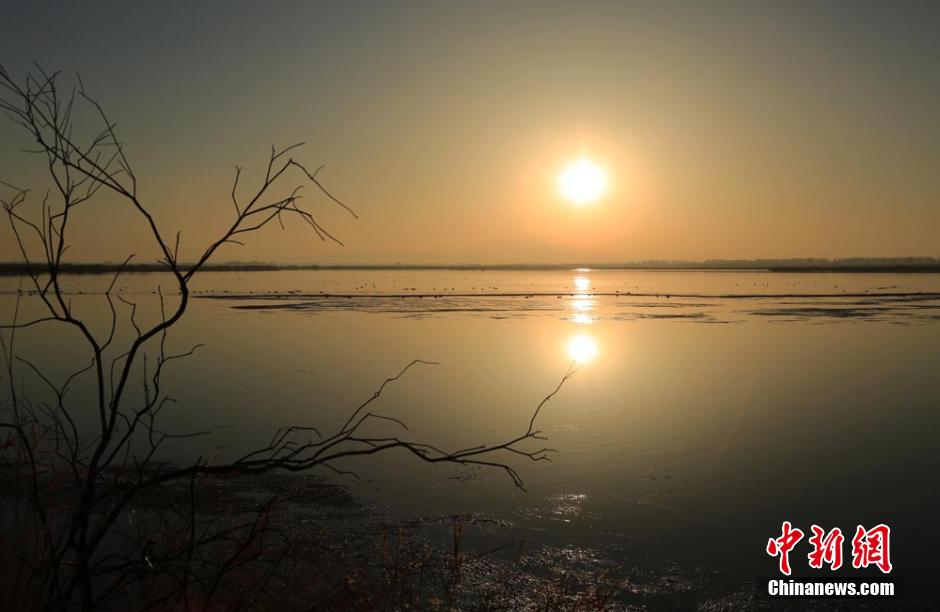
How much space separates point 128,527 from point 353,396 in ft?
24.3

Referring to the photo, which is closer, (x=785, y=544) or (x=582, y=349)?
(x=785, y=544)

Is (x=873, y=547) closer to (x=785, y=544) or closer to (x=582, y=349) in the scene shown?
(x=785, y=544)

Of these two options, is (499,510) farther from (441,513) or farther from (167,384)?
(167,384)

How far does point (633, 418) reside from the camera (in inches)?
479

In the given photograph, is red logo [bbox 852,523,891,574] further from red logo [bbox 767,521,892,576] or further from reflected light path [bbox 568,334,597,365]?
reflected light path [bbox 568,334,597,365]

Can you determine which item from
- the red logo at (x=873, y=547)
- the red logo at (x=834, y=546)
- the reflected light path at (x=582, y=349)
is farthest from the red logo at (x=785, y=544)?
the reflected light path at (x=582, y=349)

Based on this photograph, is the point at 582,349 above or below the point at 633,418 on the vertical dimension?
above

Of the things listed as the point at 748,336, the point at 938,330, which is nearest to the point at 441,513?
the point at 748,336

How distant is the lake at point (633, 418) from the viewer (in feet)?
24.2

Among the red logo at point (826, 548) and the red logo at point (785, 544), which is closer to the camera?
the red logo at point (785, 544)

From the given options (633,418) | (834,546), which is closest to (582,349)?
(633,418)

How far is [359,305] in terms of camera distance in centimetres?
4094

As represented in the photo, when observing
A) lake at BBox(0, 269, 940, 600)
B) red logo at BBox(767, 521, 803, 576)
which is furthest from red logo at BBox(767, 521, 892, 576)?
lake at BBox(0, 269, 940, 600)

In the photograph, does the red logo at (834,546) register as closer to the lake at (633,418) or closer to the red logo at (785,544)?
the red logo at (785,544)
